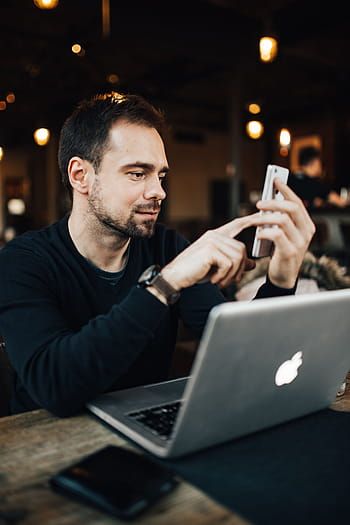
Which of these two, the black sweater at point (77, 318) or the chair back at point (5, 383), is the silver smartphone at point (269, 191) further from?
the chair back at point (5, 383)

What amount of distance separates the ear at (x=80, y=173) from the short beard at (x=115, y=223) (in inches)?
1.5

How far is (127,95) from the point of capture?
1.50 metres

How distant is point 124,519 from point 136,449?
21 cm

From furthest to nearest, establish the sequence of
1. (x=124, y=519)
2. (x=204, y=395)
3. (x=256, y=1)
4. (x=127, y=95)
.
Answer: (x=256, y=1), (x=127, y=95), (x=204, y=395), (x=124, y=519)

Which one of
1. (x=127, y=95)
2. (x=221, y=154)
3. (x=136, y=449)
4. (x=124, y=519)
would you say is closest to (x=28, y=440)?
(x=136, y=449)

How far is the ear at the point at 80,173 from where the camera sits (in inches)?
57.1

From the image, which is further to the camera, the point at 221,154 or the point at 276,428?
the point at 221,154

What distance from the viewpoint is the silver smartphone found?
1077 mm

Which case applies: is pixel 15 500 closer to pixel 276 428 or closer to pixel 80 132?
pixel 276 428

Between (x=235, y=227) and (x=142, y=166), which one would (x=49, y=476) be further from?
(x=142, y=166)

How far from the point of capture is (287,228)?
3.67ft

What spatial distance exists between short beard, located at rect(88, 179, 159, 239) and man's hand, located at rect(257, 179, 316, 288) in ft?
1.29

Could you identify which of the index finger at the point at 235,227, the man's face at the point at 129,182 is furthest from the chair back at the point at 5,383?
the index finger at the point at 235,227

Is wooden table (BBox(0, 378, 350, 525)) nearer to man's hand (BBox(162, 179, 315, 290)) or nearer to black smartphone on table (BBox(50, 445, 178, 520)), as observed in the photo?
black smartphone on table (BBox(50, 445, 178, 520))
